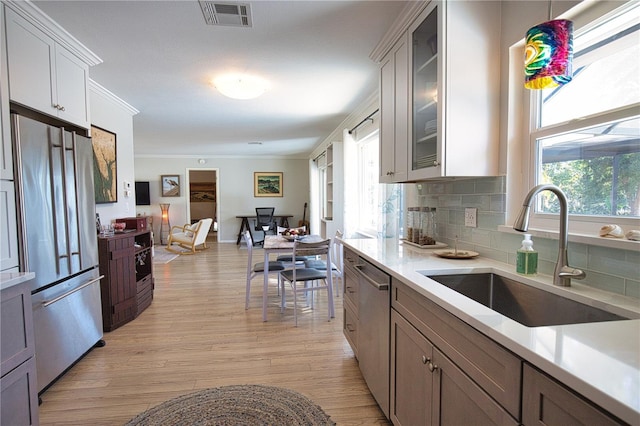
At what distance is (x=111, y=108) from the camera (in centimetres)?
357

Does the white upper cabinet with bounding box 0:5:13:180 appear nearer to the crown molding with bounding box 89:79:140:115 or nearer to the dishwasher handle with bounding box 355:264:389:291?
the crown molding with bounding box 89:79:140:115

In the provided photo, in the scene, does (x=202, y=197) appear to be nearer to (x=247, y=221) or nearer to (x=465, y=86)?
(x=247, y=221)

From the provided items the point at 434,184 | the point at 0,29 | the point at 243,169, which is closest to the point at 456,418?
the point at 434,184

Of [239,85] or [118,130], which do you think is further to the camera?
[118,130]

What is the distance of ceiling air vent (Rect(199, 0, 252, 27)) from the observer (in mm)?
1892

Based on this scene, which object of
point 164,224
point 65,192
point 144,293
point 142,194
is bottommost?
point 144,293

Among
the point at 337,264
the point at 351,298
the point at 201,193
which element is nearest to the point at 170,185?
the point at 201,193

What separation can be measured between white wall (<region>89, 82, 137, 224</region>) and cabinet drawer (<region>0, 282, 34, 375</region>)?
2114 millimetres

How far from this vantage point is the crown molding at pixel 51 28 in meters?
1.87

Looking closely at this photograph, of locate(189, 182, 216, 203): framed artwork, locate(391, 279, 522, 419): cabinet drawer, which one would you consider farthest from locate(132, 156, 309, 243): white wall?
locate(391, 279, 522, 419): cabinet drawer

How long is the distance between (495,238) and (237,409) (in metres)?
1.72

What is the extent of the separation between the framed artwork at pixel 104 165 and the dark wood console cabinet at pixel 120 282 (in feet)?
1.70

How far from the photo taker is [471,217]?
186cm

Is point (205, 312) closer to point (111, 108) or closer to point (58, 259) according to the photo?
point (58, 259)
